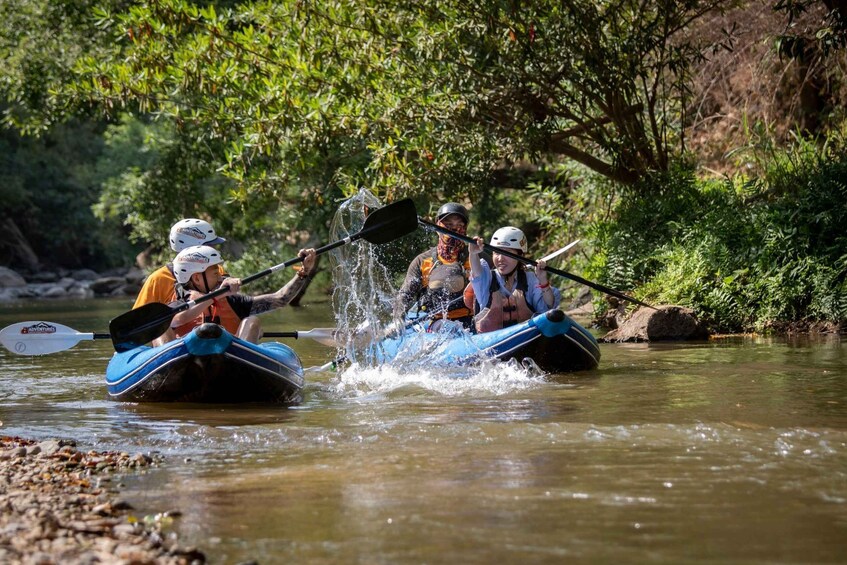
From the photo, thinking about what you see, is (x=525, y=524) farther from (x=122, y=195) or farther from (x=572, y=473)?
(x=122, y=195)

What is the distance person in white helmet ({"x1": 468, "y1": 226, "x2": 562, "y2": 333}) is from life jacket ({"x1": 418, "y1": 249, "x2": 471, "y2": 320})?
0.23 metres

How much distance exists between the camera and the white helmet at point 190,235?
29.8 ft

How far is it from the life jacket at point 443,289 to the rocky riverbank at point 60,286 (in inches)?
876

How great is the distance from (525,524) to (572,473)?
0.85m

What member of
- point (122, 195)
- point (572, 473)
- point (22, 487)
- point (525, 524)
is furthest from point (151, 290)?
point (122, 195)

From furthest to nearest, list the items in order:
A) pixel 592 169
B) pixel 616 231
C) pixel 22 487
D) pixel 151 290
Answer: pixel 592 169 < pixel 616 231 < pixel 151 290 < pixel 22 487

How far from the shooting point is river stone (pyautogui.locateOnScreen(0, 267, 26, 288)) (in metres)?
33.5

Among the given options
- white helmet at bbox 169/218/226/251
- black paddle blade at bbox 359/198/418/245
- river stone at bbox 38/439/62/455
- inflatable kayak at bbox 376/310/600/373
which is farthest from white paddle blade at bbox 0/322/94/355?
river stone at bbox 38/439/62/455

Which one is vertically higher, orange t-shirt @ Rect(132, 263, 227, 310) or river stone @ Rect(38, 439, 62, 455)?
orange t-shirt @ Rect(132, 263, 227, 310)

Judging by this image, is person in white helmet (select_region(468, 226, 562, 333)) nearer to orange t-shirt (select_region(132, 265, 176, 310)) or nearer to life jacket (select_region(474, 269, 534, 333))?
life jacket (select_region(474, 269, 534, 333))

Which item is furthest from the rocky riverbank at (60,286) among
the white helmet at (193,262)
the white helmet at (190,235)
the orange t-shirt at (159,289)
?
the white helmet at (193,262)

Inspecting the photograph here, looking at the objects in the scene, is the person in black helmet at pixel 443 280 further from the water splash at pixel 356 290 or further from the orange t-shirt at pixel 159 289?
the orange t-shirt at pixel 159 289

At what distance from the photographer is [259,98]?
1373cm

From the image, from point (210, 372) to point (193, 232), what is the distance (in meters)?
1.86
